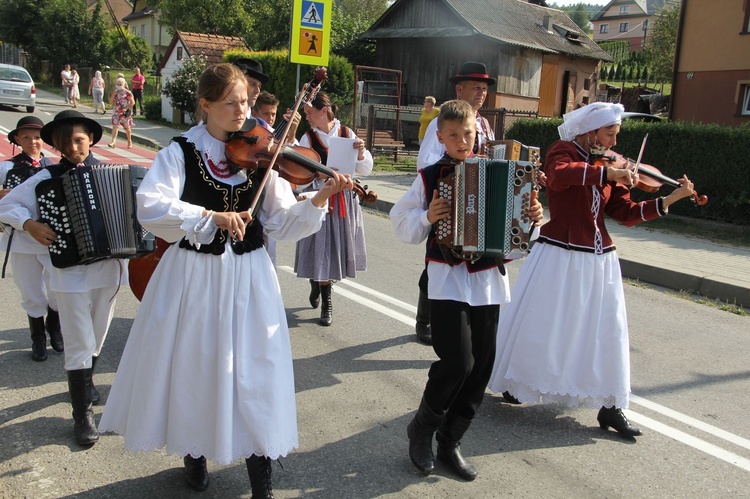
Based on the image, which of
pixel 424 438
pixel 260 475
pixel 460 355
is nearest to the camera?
pixel 260 475

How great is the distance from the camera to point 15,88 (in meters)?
26.5

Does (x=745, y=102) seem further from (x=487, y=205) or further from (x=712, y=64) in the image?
(x=487, y=205)

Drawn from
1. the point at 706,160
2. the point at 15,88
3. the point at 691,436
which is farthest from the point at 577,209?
the point at 15,88

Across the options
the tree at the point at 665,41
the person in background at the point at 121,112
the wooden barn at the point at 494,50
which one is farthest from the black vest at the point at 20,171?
the tree at the point at 665,41

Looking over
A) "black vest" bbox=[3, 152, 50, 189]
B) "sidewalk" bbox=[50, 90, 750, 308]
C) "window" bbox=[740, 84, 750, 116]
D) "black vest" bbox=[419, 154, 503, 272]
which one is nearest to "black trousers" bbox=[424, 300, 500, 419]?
"black vest" bbox=[419, 154, 503, 272]

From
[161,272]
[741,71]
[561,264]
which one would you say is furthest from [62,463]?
[741,71]

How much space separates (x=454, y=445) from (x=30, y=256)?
3.20 m

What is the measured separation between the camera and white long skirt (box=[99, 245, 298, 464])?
2.96 m

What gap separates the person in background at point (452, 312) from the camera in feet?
11.5

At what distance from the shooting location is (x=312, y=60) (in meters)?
11.1

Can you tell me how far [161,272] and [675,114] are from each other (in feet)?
69.3

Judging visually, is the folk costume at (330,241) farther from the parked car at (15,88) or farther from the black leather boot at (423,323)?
the parked car at (15,88)

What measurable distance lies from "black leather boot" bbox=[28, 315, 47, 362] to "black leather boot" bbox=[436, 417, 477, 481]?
2.98 metres

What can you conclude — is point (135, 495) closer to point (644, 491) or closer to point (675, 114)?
point (644, 491)
